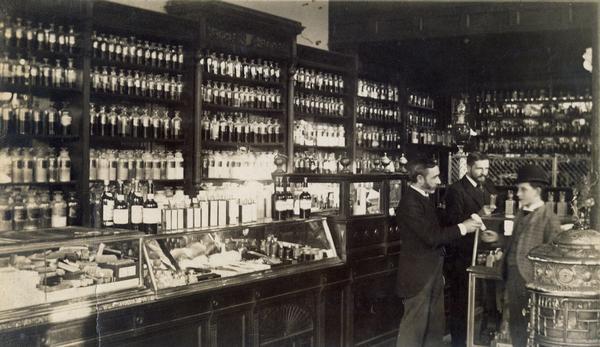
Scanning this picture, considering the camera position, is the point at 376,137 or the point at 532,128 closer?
the point at 376,137

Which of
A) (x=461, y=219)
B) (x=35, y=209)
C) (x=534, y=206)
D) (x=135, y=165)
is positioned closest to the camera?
(x=534, y=206)

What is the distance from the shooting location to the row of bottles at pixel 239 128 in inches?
260

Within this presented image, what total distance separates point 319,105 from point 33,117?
3.57 meters

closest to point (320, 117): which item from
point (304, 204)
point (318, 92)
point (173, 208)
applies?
point (318, 92)

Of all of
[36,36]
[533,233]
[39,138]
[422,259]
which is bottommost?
[422,259]

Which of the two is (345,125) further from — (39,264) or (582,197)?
(39,264)

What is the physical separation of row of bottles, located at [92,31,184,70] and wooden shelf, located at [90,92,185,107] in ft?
0.97

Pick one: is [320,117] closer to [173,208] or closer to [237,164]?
[237,164]

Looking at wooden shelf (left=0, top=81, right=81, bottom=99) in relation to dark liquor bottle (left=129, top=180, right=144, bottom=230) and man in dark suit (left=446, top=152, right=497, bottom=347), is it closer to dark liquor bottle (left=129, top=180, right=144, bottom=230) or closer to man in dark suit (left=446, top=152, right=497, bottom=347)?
dark liquor bottle (left=129, top=180, right=144, bottom=230)

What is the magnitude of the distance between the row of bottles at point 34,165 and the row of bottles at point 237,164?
1472 millimetres

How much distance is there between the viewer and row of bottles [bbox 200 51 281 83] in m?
6.58

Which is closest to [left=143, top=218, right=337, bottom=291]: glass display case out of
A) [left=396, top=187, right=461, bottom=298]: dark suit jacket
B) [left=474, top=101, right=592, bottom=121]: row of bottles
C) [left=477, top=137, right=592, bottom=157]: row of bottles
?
[left=396, top=187, right=461, bottom=298]: dark suit jacket

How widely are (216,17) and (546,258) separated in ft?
13.2

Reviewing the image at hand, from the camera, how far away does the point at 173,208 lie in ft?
14.4
